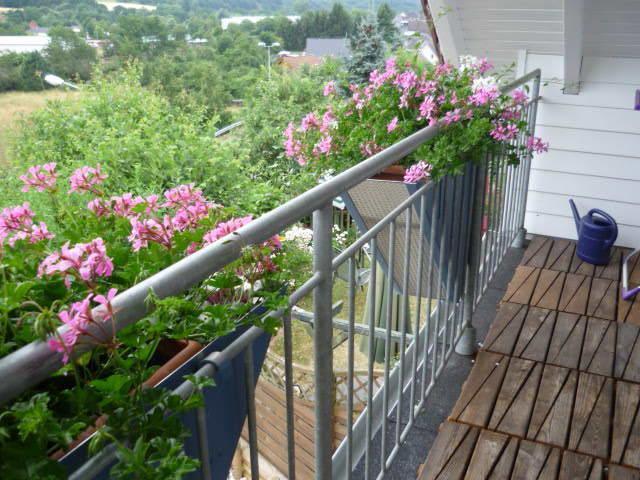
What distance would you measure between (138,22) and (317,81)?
3.87m

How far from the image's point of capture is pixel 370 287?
1464 mm

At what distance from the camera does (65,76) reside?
9.88 meters

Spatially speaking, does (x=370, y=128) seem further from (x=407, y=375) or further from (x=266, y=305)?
(x=266, y=305)

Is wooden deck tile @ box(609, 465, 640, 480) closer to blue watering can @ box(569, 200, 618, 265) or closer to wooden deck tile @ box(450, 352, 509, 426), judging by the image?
wooden deck tile @ box(450, 352, 509, 426)

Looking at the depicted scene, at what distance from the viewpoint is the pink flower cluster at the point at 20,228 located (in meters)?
0.87

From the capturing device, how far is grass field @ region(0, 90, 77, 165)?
860 centimetres

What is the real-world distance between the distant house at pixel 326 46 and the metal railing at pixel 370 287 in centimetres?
1221

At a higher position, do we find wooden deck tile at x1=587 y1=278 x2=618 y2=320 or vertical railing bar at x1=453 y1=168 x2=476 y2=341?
vertical railing bar at x1=453 y1=168 x2=476 y2=341

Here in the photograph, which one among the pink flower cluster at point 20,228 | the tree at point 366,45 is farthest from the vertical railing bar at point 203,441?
the tree at point 366,45

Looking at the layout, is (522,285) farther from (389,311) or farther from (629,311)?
(389,311)

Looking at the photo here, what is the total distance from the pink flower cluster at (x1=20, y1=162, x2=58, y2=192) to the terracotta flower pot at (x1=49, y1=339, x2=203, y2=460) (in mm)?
391

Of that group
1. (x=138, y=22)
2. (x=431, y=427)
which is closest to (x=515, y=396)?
(x=431, y=427)

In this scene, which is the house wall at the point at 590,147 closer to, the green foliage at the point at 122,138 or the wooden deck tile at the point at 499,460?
the wooden deck tile at the point at 499,460

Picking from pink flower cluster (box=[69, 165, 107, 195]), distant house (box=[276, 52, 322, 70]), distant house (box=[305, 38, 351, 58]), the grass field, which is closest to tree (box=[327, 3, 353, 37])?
distant house (box=[305, 38, 351, 58])
